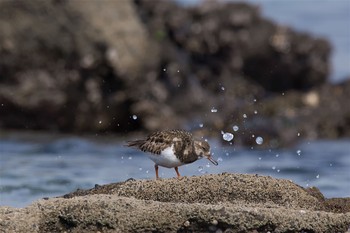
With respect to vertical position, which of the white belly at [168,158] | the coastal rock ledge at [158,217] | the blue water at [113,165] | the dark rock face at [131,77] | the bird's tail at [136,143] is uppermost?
the dark rock face at [131,77]

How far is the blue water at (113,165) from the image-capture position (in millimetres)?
9969

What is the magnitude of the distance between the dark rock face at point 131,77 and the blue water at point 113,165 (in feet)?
1.48

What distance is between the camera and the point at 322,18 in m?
24.0

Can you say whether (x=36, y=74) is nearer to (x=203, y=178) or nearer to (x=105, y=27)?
(x=105, y=27)

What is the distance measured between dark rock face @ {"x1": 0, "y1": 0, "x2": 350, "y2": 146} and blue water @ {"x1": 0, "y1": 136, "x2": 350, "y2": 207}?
0.45 meters

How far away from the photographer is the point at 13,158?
39.2ft

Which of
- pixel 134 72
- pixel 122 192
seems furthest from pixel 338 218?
pixel 134 72

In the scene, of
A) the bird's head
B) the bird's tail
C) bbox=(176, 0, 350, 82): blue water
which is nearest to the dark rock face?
bbox=(176, 0, 350, 82): blue water

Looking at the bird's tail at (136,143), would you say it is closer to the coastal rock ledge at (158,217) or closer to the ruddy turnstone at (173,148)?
the ruddy turnstone at (173,148)

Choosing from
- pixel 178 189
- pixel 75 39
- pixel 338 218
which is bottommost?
pixel 338 218

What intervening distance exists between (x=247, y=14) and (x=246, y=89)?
137 cm

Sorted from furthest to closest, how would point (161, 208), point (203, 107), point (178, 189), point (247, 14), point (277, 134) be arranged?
point (247, 14) < point (203, 107) < point (277, 134) < point (178, 189) < point (161, 208)

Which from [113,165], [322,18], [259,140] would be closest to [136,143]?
[113,165]

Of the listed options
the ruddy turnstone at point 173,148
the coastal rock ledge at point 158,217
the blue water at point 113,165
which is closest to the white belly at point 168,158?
the ruddy turnstone at point 173,148
